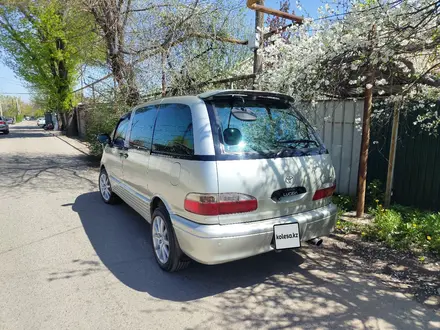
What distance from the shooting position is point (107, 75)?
30.7 ft

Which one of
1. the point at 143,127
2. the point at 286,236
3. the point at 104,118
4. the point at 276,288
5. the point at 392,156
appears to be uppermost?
the point at 104,118

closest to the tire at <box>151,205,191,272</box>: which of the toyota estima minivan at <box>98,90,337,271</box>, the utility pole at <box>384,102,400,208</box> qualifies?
the toyota estima minivan at <box>98,90,337,271</box>

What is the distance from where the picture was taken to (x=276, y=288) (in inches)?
117

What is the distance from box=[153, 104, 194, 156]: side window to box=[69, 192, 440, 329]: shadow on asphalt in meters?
1.32

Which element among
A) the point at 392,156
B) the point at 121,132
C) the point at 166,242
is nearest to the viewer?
the point at 166,242

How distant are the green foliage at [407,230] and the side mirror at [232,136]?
8.08ft

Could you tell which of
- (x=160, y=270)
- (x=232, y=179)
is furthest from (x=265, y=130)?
(x=160, y=270)

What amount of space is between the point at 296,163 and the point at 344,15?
2.43 meters

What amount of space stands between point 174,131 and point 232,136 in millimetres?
718

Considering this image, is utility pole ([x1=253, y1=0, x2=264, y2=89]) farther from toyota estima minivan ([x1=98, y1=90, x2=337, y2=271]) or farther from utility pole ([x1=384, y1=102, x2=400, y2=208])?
toyota estima minivan ([x1=98, y1=90, x2=337, y2=271])

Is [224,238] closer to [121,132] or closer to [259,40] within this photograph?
[121,132]

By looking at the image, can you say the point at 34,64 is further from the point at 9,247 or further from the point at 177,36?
the point at 9,247

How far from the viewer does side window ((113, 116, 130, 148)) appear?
474cm

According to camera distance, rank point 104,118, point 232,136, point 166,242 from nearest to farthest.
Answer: point 232,136 → point 166,242 → point 104,118
